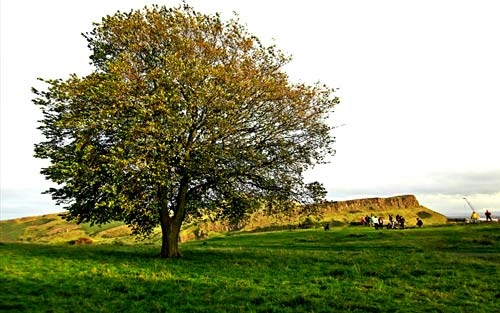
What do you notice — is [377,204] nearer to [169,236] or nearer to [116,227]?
[116,227]

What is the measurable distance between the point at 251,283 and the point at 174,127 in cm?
1264

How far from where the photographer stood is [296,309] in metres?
17.5

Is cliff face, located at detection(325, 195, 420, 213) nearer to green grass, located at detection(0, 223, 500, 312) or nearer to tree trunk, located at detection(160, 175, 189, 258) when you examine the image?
green grass, located at detection(0, 223, 500, 312)

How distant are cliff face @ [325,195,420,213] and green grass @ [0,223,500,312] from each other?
87.4 metres

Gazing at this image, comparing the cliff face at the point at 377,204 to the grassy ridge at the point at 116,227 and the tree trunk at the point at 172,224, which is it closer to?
the grassy ridge at the point at 116,227

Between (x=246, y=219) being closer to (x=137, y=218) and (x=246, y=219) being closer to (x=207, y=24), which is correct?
Answer: (x=137, y=218)

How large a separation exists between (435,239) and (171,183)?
32378 mm

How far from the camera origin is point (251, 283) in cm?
2306

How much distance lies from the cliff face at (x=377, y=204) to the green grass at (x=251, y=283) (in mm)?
87449

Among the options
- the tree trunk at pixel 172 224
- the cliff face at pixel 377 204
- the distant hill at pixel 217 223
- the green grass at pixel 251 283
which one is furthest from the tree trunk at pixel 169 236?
the cliff face at pixel 377 204

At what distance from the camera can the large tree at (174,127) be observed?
29.1 metres

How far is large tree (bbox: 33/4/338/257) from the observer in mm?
29109

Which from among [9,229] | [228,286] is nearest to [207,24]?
[228,286]

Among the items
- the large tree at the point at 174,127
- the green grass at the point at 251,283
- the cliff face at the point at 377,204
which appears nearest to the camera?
the green grass at the point at 251,283
